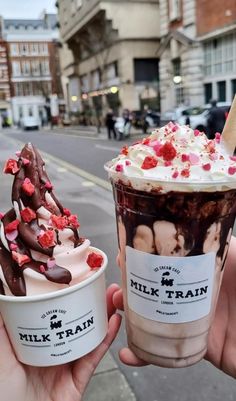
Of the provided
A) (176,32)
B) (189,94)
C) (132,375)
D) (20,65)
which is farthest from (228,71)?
(20,65)

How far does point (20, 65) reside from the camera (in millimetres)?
64750

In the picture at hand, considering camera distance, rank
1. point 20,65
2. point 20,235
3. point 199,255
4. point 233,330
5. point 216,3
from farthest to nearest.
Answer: point 20,65, point 216,3, point 233,330, point 20,235, point 199,255

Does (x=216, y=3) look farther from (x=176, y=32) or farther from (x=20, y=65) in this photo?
(x=20, y=65)

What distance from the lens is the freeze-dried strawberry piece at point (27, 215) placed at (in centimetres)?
127

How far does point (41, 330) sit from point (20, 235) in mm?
287

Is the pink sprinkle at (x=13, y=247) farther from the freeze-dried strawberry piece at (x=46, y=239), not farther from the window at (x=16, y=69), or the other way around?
the window at (x=16, y=69)

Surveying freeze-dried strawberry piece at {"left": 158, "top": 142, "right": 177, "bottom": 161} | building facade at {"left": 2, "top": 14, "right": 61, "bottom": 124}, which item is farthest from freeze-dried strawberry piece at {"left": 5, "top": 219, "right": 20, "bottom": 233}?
building facade at {"left": 2, "top": 14, "right": 61, "bottom": 124}

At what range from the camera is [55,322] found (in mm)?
1243

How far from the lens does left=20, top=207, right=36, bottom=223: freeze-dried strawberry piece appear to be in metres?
1.27

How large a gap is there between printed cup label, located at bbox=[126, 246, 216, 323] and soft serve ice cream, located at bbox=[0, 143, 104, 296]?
179 mm

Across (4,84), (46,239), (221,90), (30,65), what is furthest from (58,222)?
(4,84)

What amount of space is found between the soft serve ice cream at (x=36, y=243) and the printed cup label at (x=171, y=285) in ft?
0.59

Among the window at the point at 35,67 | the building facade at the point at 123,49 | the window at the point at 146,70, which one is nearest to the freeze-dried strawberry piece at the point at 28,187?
the building facade at the point at 123,49

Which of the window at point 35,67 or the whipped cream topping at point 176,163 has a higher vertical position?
the window at point 35,67
